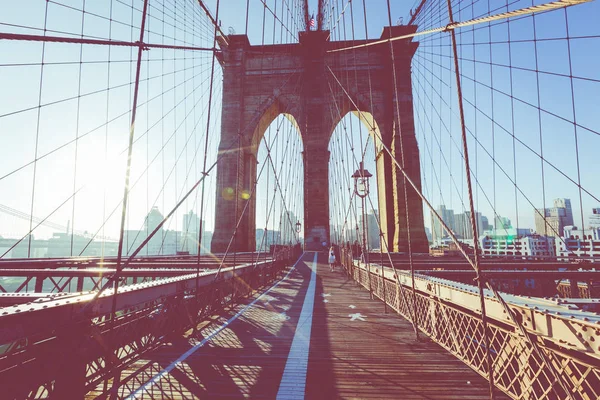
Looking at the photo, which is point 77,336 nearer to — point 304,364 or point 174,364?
point 174,364

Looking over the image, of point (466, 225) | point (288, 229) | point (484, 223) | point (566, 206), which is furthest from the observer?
point (484, 223)

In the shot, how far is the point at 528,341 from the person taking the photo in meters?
2.15

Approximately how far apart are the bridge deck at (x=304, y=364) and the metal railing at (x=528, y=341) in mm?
284

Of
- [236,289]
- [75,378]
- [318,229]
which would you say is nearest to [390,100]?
[318,229]

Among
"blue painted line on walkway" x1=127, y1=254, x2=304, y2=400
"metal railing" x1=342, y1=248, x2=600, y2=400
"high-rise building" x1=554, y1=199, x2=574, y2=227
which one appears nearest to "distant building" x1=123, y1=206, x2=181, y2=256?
"blue painted line on walkway" x1=127, y1=254, x2=304, y2=400

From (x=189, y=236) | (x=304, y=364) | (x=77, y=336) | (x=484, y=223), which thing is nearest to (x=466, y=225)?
(x=304, y=364)

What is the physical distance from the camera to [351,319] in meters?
5.70

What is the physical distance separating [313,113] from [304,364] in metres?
27.1

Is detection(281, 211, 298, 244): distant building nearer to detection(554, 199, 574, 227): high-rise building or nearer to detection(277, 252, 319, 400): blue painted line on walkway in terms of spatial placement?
detection(277, 252, 319, 400): blue painted line on walkway

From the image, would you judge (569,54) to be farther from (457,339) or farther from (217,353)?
(217,353)

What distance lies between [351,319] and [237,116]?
23940mm

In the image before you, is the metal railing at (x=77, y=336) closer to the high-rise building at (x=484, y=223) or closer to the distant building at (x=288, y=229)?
the distant building at (x=288, y=229)

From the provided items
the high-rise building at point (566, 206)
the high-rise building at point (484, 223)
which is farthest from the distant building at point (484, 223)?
the high-rise building at point (566, 206)

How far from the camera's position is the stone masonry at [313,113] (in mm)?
24141
